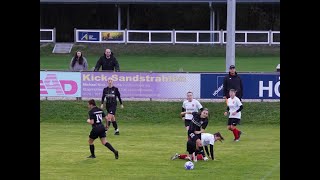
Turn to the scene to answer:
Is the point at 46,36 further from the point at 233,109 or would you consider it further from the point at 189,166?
the point at 189,166

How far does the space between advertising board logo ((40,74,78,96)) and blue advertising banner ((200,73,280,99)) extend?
5245mm

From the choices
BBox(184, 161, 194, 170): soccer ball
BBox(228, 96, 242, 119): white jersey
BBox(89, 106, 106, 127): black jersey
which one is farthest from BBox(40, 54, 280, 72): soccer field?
BBox(184, 161, 194, 170): soccer ball

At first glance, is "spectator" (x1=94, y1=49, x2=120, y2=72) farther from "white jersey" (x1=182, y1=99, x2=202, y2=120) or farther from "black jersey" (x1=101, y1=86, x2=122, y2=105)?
"white jersey" (x1=182, y1=99, x2=202, y2=120)

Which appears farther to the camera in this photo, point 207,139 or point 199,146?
point 207,139

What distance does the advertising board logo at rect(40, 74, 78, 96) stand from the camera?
28188mm

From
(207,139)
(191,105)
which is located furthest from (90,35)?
(207,139)

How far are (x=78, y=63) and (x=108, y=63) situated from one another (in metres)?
1.41

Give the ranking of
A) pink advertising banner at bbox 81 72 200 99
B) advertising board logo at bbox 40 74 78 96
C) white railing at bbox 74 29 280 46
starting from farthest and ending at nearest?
white railing at bbox 74 29 280 46 < advertising board logo at bbox 40 74 78 96 < pink advertising banner at bbox 81 72 200 99

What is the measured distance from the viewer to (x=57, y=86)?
28.4 meters
